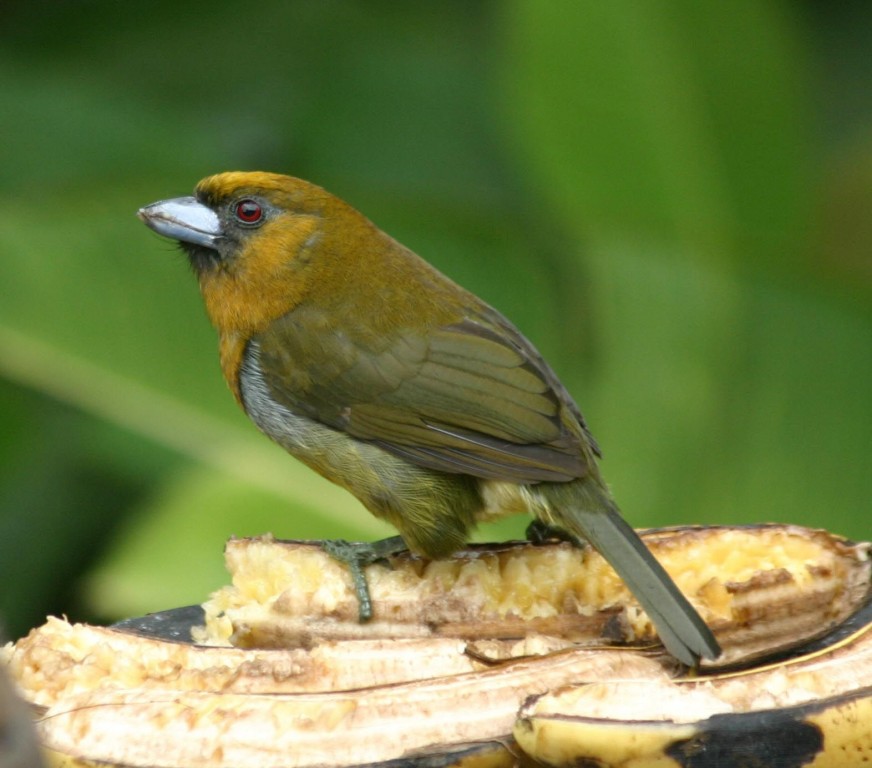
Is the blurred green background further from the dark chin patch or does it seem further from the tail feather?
the tail feather

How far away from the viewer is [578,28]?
436 centimetres

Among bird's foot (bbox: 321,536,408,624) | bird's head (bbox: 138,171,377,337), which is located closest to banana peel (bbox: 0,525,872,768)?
bird's foot (bbox: 321,536,408,624)

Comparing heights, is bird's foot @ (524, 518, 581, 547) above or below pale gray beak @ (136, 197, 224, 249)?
below

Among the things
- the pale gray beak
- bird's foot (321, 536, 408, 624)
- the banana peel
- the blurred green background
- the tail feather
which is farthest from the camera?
the blurred green background

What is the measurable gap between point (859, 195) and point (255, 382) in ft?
8.69

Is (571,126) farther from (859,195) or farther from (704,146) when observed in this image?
(859,195)

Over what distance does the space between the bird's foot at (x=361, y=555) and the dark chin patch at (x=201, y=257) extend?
0.79 metres

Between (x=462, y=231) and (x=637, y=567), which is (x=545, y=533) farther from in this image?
(x=462, y=231)

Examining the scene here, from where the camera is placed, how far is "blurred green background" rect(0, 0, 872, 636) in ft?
12.6

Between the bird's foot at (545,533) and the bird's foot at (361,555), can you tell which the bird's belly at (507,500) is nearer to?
the bird's foot at (545,533)

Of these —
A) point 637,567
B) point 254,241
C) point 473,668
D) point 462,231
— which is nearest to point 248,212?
point 254,241

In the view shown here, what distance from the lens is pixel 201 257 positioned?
3.31 meters

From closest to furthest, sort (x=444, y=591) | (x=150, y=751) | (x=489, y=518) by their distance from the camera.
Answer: (x=150, y=751), (x=444, y=591), (x=489, y=518)

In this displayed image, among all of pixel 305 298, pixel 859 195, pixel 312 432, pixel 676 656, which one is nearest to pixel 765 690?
pixel 676 656
